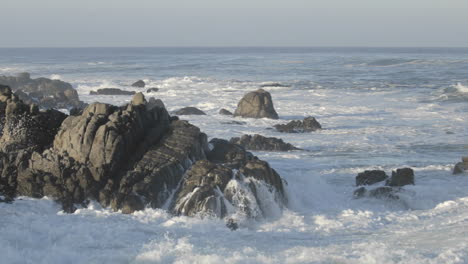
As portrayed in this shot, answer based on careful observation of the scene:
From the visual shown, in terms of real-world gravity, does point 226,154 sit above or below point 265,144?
above

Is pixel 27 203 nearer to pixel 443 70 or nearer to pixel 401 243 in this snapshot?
pixel 401 243

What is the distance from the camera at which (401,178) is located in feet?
A: 70.8

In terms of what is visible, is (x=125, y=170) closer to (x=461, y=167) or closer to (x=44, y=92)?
(x=461, y=167)

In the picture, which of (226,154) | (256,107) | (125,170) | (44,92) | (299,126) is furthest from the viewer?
(44,92)

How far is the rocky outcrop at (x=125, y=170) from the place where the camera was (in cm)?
1766

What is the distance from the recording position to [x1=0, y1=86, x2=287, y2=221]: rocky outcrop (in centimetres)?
1766

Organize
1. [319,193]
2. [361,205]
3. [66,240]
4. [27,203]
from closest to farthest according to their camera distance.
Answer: [66,240], [27,203], [361,205], [319,193]

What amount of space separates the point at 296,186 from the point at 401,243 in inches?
222

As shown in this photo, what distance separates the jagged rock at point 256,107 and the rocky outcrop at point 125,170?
70.8ft

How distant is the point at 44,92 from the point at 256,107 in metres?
24.7

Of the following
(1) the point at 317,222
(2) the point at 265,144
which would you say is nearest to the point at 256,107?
(2) the point at 265,144

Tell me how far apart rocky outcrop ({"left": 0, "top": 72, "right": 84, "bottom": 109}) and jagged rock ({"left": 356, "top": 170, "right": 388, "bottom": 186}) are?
2746 centimetres

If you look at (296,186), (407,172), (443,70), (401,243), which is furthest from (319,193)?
(443,70)

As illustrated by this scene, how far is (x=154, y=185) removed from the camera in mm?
17891
